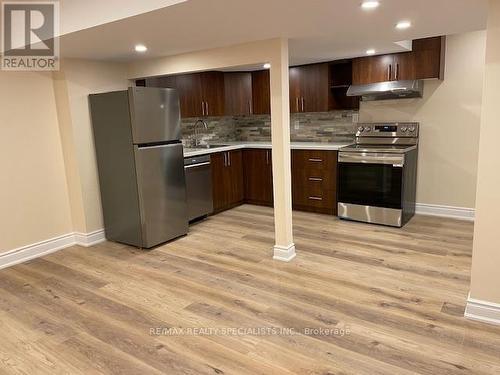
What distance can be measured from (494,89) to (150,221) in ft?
10.5

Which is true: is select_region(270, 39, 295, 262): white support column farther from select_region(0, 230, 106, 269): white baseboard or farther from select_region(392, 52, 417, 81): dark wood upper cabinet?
select_region(0, 230, 106, 269): white baseboard

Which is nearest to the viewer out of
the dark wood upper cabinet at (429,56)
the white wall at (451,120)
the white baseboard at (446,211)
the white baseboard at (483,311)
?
the white baseboard at (483,311)

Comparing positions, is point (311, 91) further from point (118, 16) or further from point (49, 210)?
point (49, 210)

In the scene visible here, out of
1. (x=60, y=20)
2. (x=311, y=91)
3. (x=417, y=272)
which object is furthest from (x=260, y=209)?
(x=60, y=20)

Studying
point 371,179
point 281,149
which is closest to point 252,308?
point 281,149

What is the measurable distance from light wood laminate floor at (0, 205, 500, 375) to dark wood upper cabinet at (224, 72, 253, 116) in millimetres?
2251

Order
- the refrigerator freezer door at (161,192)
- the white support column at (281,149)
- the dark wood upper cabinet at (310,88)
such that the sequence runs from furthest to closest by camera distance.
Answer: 1. the dark wood upper cabinet at (310,88)
2. the refrigerator freezer door at (161,192)
3. the white support column at (281,149)

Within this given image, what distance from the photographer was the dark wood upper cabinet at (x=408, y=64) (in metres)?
4.26

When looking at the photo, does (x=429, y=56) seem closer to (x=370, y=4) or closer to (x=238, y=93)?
(x=370, y=4)

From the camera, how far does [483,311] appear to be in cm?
247

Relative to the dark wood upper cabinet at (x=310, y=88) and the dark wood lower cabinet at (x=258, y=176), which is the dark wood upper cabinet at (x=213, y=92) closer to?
the dark wood lower cabinet at (x=258, y=176)

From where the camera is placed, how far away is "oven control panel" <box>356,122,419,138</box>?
472cm

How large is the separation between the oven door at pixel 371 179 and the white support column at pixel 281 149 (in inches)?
54.9

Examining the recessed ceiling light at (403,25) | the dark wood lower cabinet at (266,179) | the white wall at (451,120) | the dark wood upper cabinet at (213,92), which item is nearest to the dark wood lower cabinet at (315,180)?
the dark wood lower cabinet at (266,179)
